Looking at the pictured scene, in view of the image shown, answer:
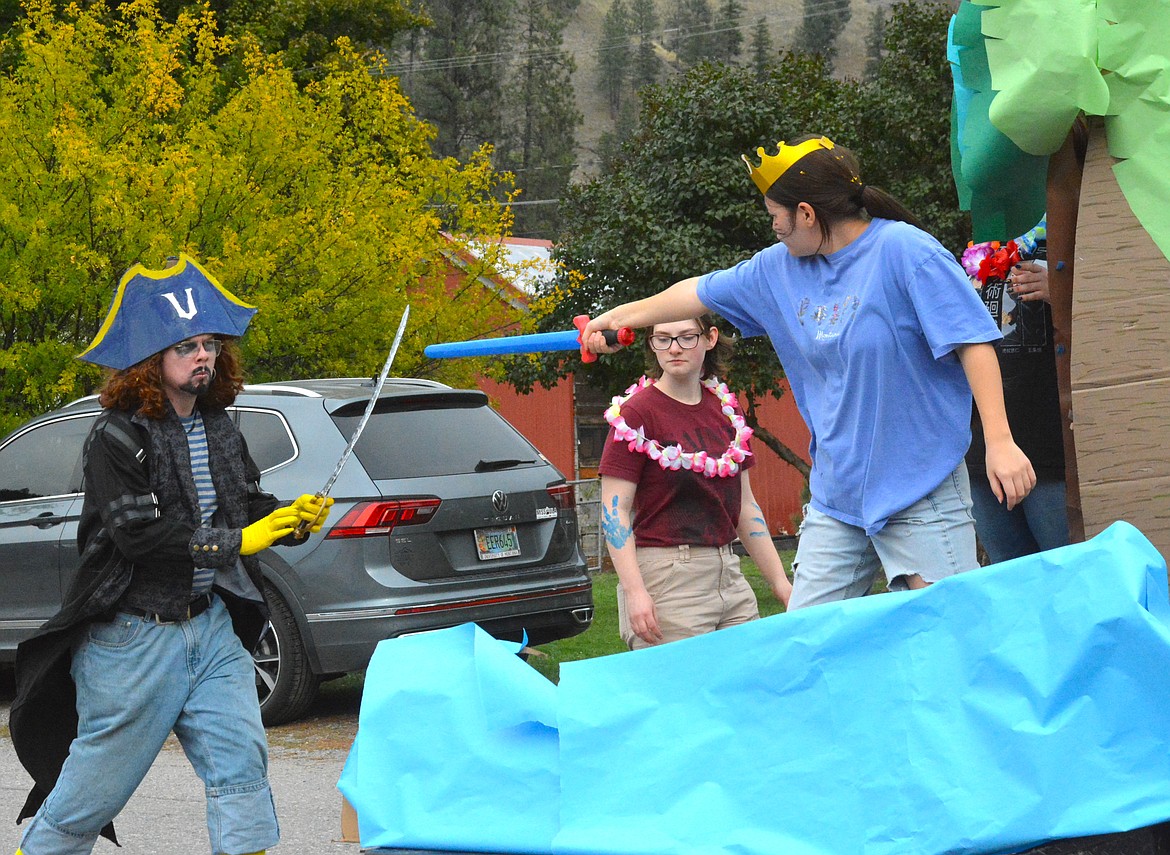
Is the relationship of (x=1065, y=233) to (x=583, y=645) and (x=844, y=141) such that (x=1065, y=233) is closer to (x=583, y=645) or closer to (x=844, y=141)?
(x=583, y=645)

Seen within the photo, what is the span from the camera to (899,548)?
3.36 metres

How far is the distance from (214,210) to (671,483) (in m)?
7.79

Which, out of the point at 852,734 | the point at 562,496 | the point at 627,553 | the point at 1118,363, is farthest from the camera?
the point at 562,496

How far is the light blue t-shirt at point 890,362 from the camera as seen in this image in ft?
10.7

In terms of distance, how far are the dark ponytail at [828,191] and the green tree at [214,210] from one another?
8.04 metres

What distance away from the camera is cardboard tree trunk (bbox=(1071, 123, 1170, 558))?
3.01m

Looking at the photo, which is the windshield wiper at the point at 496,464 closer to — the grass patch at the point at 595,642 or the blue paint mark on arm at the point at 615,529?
the grass patch at the point at 595,642

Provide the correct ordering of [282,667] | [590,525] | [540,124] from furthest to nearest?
[540,124] < [590,525] < [282,667]

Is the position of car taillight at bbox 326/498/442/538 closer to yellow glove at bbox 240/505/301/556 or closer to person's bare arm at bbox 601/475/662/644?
person's bare arm at bbox 601/475/662/644

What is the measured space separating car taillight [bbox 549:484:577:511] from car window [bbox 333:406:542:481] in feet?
0.68

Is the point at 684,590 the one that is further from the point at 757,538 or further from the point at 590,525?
the point at 590,525

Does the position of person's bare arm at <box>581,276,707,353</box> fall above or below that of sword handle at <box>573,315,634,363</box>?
above

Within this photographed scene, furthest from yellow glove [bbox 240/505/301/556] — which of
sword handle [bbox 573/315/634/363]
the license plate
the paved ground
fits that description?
the license plate

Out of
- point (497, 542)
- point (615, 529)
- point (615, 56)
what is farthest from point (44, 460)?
point (615, 56)
